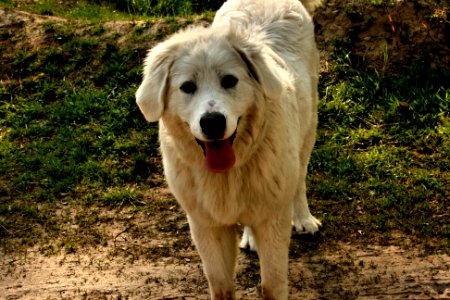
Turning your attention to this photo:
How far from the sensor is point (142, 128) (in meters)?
6.49

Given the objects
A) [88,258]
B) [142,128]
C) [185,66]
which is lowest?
[88,258]

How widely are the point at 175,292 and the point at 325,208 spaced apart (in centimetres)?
153

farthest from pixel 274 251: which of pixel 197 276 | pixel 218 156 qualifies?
pixel 197 276

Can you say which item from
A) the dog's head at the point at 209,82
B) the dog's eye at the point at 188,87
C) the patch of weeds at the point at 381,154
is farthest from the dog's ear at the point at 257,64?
the patch of weeds at the point at 381,154

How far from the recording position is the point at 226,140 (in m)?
3.63

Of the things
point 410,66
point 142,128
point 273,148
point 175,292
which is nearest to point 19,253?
point 175,292

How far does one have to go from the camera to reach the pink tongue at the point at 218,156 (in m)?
3.63

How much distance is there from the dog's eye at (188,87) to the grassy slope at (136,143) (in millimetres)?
1728

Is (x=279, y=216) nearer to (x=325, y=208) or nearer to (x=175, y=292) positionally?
(x=175, y=292)

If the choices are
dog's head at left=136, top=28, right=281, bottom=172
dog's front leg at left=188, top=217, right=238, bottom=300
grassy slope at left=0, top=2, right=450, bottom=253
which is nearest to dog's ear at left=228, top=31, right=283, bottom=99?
dog's head at left=136, top=28, right=281, bottom=172

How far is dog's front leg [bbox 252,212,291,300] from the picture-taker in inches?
154

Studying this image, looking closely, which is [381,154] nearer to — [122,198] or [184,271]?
[184,271]

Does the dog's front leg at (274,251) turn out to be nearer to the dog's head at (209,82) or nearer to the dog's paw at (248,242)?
the dog's head at (209,82)

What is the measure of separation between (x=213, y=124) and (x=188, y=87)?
1.25 feet
